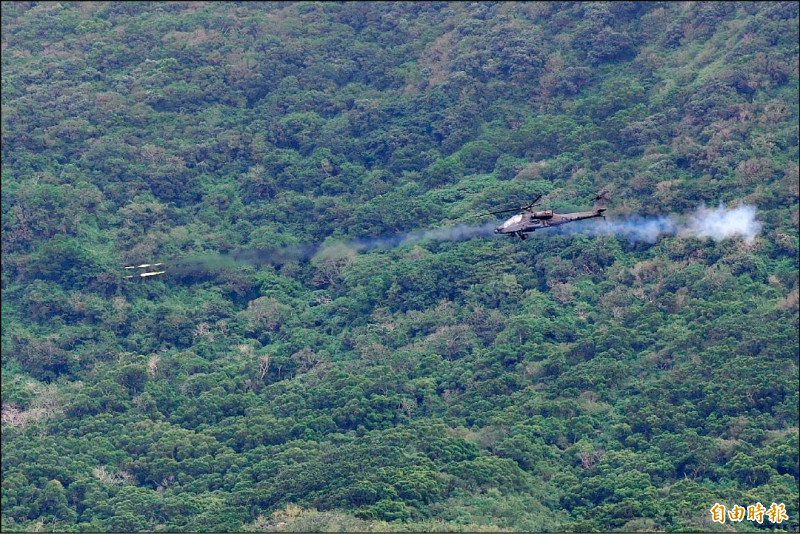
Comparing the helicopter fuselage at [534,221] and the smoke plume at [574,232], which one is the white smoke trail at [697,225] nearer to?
the smoke plume at [574,232]

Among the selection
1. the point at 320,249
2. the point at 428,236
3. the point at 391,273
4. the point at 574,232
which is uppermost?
the point at 428,236

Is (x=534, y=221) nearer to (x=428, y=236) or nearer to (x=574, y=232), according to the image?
(x=428, y=236)

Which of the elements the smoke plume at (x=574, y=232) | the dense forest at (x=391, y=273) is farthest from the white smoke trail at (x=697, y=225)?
the dense forest at (x=391, y=273)

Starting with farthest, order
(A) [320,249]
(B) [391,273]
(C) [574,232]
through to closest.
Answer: (A) [320,249]
(B) [391,273]
(C) [574,232]

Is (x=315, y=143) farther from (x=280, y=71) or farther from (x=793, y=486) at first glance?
(x=793, y=486)

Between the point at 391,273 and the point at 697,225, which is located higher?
the point at 697,225

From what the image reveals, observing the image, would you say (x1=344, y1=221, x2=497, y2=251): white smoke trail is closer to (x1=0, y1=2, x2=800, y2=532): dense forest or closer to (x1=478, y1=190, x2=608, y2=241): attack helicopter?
(x1=0, y1=2, x2=800, y2=532): dense forest

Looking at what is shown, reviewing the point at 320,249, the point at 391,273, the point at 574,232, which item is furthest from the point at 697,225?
the point at 320,249
